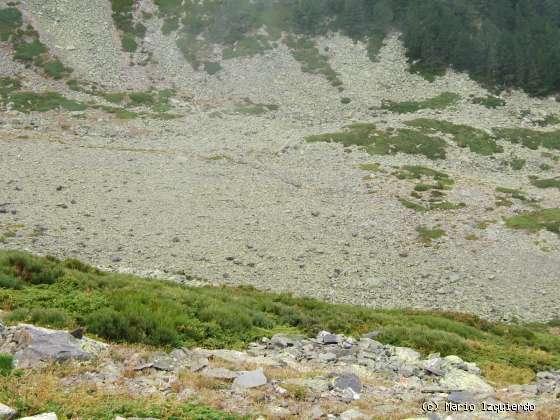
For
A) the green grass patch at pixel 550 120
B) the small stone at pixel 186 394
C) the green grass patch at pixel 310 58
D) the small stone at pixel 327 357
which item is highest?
the green grass patch at pixel 310 58

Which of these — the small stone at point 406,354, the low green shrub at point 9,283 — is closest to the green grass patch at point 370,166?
the small stone at point 406,354

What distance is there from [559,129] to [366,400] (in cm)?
5416

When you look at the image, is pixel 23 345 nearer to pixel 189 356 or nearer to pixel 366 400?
pixel 189 356

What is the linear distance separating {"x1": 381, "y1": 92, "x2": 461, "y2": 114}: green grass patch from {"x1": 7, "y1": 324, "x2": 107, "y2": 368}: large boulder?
52.7 metres

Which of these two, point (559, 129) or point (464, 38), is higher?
point (464, 38)

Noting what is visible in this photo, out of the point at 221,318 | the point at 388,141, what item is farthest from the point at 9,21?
the point at 221,318

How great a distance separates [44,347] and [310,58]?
207 ft

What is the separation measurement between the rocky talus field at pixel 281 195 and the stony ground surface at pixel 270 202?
0.16 metres

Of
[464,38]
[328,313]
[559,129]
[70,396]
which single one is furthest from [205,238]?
[464,38]

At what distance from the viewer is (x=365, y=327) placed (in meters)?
19.4

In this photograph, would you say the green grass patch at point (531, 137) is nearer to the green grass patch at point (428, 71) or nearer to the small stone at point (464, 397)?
the green grass patch at point (428, 71)

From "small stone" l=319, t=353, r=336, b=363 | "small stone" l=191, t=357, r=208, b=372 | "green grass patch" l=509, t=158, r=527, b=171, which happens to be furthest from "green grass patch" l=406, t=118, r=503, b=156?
"small stone" l=191, t=357, r=208, b=372

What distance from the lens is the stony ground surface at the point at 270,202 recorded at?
26.8m

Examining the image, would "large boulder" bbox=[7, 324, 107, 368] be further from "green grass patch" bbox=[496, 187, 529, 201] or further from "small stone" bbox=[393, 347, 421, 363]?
"green grass patch" bbox=[496, 187, 529, 201]
